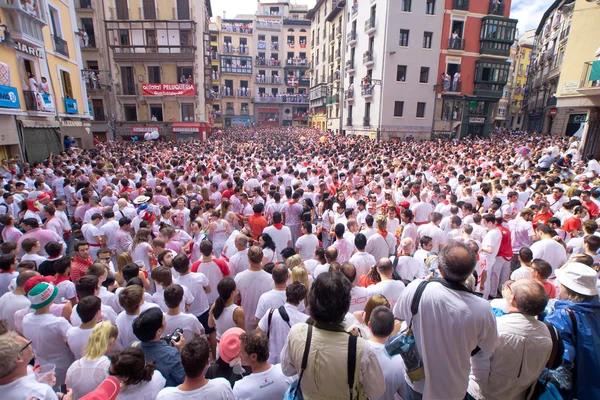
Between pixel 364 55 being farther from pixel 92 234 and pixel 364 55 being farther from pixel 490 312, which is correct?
pixel 490 312

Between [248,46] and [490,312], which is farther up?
[248,46]

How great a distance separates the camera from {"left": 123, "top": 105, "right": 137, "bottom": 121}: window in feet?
90.9

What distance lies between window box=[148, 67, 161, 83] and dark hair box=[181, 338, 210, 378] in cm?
3029

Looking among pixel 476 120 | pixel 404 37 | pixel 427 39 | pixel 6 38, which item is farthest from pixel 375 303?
pixel 476 120

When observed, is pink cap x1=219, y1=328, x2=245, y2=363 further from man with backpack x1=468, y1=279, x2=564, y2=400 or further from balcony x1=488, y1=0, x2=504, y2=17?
balcony x1=488, y1=0, x2=504, y2=17

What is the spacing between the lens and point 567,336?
2.56m

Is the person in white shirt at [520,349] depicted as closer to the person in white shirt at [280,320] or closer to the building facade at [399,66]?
the person in white shirt at [280,320]

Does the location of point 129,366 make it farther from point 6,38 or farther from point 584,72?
point 584,72

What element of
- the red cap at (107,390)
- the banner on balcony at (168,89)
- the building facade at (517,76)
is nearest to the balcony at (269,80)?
the banner on balcony at (168,89)

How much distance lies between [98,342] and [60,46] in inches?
821

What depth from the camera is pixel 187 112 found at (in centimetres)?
2798

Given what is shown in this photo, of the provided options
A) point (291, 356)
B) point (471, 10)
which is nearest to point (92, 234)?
point (291, 356)

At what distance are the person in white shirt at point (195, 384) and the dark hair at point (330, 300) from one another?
86 cm

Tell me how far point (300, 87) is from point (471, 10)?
32599mm
